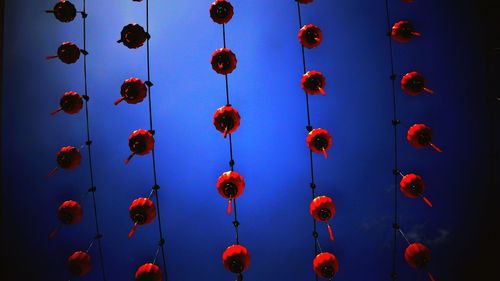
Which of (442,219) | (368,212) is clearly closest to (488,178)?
(442,219)

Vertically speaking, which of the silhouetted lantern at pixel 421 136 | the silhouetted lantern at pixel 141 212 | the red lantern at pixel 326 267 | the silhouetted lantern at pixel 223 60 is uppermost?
the silhouetted lantern at pixel 223 60

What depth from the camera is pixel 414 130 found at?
405 centimetres

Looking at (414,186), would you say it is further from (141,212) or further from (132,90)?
(132,90)

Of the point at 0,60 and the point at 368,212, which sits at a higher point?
the point at 0,60

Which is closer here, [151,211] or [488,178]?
[151,211]

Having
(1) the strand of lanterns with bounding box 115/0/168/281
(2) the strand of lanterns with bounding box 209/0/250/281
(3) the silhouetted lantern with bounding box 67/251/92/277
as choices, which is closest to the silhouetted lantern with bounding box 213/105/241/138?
(2) the strand of lanterns with bounding box 209/0/250/281

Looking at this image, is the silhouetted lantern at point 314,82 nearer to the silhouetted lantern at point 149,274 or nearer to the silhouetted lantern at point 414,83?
the silhouetted lantern at point 414,83

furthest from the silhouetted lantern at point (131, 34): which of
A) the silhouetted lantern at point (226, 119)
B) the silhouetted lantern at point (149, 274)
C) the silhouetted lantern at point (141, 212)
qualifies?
the silhouetted lantern at point (149, 274)

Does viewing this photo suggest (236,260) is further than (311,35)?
No

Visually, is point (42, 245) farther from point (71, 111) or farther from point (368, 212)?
point (368, 212)

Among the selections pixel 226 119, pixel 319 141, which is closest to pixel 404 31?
pixel 319 141

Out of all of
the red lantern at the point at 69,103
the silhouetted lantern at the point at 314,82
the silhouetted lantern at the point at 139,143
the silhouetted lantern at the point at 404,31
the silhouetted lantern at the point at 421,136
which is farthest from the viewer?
the red lantern at the point at 69,103

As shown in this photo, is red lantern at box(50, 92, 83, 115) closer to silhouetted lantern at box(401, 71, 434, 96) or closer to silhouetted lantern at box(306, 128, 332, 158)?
silhouetted lantern at box(306, 128, 332, 158)

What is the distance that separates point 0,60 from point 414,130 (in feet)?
28.4
